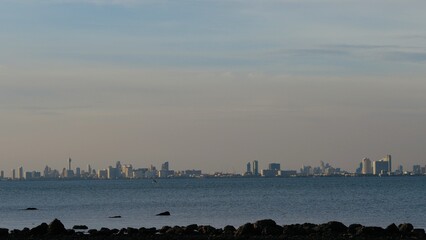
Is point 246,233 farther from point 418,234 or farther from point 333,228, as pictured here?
point 418,234

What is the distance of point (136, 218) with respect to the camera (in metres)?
80.6

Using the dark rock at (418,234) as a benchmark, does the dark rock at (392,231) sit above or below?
above

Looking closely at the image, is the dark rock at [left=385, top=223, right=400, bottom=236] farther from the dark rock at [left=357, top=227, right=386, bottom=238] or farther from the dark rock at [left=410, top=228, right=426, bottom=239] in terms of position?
the dark rock at [left=410, top=228, right=426, bottom=239]

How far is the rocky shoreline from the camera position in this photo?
4947 centimetres

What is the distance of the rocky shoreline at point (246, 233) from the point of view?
49472 mm

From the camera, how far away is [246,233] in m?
51.3

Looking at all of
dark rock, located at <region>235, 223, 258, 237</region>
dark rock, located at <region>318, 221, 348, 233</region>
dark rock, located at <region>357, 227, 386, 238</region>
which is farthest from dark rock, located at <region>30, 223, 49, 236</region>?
dark rock, located at <region>357, 227, 386, 238</region>

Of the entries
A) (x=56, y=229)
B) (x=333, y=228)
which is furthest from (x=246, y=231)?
(x=56, y=229)

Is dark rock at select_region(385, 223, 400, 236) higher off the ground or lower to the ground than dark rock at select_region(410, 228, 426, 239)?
higher

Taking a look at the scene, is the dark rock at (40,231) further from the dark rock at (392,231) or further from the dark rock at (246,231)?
the dark rock at (392,231)

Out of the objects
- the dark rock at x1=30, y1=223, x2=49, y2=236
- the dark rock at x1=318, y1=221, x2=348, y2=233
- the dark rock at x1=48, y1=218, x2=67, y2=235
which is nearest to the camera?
the dark rock at x1=318, y1=221, x2=348, y2=233

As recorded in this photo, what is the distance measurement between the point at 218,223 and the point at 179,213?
1765 cm

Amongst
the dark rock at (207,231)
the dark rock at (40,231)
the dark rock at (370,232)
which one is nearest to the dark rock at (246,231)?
the dark rock at (207,231)

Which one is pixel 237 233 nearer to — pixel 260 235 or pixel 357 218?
pixel 260 235
